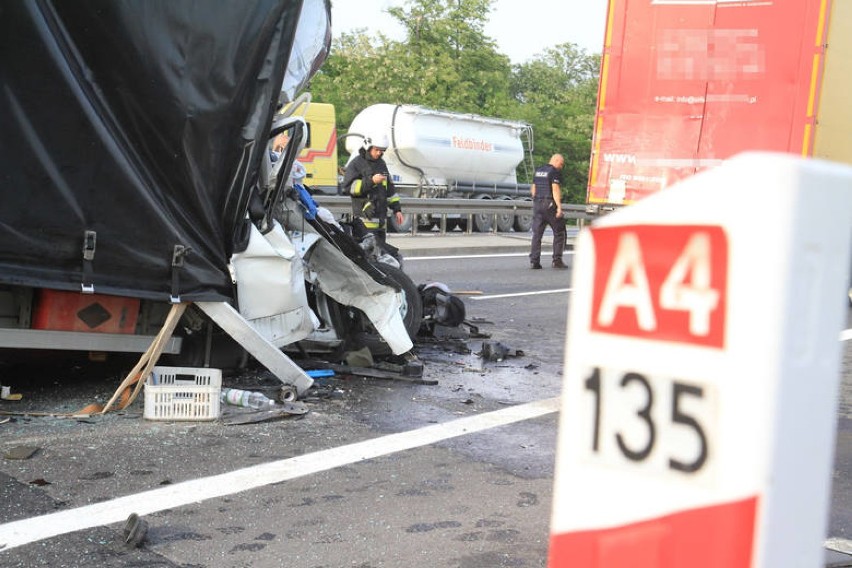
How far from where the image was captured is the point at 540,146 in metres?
51.4

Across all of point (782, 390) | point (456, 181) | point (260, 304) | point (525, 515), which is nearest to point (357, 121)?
point (456, 181)

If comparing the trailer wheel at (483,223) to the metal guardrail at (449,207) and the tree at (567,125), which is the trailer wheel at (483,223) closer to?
the metal guardrail at (449,207)

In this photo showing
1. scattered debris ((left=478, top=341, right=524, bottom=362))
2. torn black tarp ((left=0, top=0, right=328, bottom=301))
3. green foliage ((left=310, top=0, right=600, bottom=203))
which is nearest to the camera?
torn black tarp ((left=0, top=0, right=328, bottom=301))

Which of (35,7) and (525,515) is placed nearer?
(525,515)

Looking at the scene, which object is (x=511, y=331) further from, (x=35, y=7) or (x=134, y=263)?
(x=35, y=7)

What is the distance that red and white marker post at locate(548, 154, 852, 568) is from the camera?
4.16 ft

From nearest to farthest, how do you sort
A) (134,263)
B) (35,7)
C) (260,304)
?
1. (35,7)
2. (134,263)
3. (260,304)

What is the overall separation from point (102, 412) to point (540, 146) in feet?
154

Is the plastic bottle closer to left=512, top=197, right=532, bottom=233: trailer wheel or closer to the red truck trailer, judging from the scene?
the red truck trailer

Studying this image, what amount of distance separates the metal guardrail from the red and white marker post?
16.7 m

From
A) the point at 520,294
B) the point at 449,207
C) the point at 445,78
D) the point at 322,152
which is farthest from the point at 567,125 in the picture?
the point at 520,294

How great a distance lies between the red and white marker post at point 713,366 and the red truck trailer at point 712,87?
33.0 feet

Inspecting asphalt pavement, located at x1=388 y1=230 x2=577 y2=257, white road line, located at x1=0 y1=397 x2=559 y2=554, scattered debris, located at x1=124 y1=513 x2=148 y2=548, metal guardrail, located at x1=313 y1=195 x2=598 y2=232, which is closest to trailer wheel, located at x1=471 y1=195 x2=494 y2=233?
metal guardrail, located at x1=313 y1=195 x2=598 y2=232

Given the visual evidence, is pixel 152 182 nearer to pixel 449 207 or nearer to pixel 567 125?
pixel 449 207
